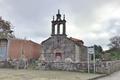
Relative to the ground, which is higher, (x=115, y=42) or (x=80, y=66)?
(x=115, y=42)

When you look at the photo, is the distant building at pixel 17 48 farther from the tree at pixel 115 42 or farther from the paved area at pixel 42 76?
the tree at pixel 115 42

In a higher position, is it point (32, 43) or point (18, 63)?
point (32, 43)

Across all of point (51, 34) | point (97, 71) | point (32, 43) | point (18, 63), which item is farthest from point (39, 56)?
point (97, 71)

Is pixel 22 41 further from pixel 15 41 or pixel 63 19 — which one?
pixel 63 19

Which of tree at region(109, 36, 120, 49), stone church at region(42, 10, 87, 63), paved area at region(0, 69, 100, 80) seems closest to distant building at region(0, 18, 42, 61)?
stone church at region(42, 10, 87, 63)

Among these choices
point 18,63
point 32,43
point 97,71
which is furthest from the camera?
point 32,43

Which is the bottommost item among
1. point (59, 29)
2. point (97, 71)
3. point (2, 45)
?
point (97, 71)

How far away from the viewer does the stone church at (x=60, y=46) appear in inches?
1435

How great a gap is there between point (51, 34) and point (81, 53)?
254 inches

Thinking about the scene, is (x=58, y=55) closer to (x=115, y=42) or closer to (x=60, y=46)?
(x=60, y=46)

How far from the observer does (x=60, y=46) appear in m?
37.5

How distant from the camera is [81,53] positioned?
38781 millimetres

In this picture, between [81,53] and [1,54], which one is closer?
[1,54]

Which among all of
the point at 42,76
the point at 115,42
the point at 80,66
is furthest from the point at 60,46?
the point at 115,42
